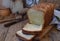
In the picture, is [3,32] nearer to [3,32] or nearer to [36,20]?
[3,32]

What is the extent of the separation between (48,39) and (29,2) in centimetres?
47

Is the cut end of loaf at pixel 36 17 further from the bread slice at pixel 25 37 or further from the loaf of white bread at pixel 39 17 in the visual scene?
the bread slice at pixel 25 37

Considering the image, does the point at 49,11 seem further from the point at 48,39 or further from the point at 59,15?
the point at 48,39

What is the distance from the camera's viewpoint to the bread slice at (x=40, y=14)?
946 mm

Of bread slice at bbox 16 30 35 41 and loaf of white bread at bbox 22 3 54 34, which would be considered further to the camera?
loaf of white bread at bbox 22 3 54 34

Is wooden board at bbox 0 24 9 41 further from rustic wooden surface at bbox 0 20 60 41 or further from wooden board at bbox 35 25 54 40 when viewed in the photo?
wooden board at bbox 35 25 54 40

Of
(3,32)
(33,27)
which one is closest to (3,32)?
(3,32)

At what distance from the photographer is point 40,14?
94 centimetres

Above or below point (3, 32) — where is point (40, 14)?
above

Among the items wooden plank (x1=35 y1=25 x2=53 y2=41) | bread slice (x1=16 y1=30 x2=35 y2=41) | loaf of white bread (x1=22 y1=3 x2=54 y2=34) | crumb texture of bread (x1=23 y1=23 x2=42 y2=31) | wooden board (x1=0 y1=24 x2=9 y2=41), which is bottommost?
wooden board (x1=0 y1=24 x2=9 y2=41)

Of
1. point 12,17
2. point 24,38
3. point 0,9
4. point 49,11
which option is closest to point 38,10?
point 49,11

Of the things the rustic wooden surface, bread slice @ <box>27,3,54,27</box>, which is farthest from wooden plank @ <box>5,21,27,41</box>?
bread slice @ <box>27,3,54,27</box>

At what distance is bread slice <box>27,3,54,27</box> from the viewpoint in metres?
0.95

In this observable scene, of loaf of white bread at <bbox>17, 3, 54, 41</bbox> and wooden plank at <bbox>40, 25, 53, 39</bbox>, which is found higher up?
loaf of white bread at <bbox>17, 3, 54, 41</bbox>
